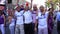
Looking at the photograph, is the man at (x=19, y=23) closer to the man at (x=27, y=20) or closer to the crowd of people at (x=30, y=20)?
the crowd of people at (x=30, y=20)

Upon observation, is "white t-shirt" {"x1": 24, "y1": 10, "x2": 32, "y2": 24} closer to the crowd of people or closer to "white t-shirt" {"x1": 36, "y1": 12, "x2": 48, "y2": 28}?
the crowd of people

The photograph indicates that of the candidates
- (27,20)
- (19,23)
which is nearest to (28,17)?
(27,20)

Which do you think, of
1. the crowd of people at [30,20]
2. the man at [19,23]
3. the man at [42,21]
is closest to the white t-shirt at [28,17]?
the crowd of people at [30,20]

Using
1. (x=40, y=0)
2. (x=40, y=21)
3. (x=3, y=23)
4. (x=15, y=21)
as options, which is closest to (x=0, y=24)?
(x=3, y=23)

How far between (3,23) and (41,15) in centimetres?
196

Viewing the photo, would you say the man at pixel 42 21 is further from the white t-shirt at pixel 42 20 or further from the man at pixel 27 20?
the man at pixel 27 20

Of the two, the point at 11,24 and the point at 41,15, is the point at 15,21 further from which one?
the point at 41,15

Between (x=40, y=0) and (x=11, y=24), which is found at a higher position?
(x=40, y=0)

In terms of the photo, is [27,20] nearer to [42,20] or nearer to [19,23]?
[19,23]

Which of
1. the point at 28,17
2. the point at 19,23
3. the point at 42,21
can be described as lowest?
the point at 19,23

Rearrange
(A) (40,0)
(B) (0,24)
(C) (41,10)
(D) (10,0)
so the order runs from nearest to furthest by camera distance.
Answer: (C) (41,10), (B) (0,24), (A) (40,0), (D) (10,0)

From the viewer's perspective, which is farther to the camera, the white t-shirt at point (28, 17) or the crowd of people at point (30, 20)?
the white t-shirt at point (28, 17)

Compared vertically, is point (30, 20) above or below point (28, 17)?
below

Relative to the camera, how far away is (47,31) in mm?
9695
